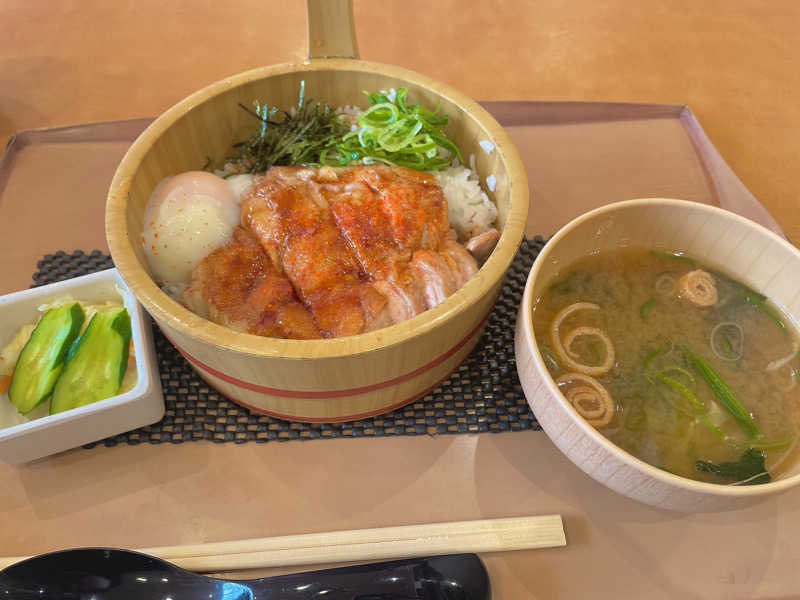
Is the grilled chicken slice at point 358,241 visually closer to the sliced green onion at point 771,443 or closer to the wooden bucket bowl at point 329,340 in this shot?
the wooden bucket bowl at point 329,340

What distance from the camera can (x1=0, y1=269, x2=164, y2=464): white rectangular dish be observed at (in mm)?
1426

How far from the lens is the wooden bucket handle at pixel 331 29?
6.09 ft

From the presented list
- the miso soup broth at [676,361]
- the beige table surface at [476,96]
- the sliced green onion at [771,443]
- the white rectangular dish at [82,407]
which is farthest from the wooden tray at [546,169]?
the sliced green onion at [771,443]

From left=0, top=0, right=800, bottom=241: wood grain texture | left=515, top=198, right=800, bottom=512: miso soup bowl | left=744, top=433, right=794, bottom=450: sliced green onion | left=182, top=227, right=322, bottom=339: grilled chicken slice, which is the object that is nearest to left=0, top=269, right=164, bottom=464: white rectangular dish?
left=182, top=227, right=322, bottom=339: grilled chicken slice

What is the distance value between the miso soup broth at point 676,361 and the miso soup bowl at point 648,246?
0.04 metres

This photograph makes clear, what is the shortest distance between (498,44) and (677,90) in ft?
2.98

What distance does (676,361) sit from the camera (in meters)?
1.50

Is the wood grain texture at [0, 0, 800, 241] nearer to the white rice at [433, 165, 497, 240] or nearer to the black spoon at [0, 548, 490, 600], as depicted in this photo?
the white rice at [433, 165, 497, 240]

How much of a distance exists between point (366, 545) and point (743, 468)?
2.99 feet

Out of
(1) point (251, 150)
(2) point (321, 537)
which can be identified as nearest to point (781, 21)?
(1) point (251, 150)

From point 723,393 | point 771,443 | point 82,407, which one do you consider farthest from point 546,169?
point 82,407

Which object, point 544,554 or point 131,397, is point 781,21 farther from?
point 131,397

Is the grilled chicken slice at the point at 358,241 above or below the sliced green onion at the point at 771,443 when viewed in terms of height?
above

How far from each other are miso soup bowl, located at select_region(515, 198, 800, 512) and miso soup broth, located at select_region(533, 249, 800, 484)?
4 centimetres
